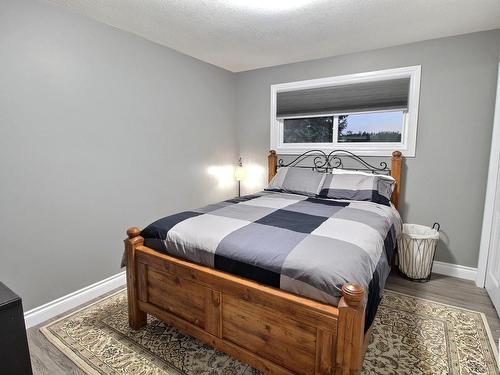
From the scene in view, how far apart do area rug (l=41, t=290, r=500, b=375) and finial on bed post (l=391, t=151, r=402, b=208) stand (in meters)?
1.11

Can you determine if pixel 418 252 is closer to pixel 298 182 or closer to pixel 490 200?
pixel 490 200

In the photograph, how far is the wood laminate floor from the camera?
5.64ft

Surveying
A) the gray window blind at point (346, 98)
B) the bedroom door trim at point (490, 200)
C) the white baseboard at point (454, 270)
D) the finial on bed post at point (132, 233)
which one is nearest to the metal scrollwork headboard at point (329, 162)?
the gray window blind at point (346, 98)

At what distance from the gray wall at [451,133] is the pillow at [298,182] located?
926 millimetres

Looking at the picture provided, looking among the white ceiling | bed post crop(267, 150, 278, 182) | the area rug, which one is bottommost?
the area rug

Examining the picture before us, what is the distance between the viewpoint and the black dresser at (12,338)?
4.44ft

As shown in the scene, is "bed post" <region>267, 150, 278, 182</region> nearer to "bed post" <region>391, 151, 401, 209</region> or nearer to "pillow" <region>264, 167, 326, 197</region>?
"pillow" <region>264, 167, 326, 197</region>

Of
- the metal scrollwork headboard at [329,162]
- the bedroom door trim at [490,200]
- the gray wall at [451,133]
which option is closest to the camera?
the bedroom door trim at [490,200]

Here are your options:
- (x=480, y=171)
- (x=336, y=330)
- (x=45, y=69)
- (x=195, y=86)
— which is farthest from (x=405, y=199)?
(x=45, y=69)

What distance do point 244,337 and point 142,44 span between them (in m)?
2.70

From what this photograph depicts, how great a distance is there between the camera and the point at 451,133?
278 cm

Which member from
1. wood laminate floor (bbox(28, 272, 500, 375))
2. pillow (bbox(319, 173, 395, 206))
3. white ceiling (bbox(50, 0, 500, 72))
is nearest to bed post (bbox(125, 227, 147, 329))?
wood laminate floor (bbox(28, 272, 500, 375))

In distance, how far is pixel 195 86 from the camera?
341 cm

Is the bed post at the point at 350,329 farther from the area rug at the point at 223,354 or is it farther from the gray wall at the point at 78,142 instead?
the gray wall at the point at 78,142
